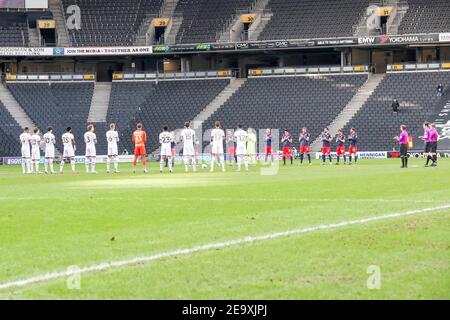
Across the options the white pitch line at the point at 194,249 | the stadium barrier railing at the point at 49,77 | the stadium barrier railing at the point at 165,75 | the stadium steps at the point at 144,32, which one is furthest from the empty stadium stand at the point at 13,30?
the white pitch line at the point at 194,249

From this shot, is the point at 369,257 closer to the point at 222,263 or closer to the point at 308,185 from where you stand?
the point at 222,263

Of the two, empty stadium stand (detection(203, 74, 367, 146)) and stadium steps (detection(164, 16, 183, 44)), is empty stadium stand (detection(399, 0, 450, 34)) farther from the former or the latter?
stadium steps (detection(164, 16, 183, 44))

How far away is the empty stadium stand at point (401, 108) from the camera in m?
64.9

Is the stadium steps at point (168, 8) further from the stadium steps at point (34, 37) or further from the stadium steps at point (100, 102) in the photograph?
the stadium steps at point (34, 37)

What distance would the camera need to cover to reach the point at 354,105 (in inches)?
2729

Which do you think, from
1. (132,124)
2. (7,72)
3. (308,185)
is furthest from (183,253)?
(7,72)

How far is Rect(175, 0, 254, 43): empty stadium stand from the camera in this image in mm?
75562

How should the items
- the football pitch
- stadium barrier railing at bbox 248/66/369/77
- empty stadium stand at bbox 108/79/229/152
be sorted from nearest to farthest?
the football pitch → empty stadium stand at bbox 108/79/229/152 → stadium barrier railing at bbox 248/66/369/77

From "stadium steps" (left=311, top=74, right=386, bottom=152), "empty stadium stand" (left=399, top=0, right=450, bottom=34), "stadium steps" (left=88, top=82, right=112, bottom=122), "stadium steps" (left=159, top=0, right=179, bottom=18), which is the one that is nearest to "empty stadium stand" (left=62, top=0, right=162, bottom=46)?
"stadium steps" (left=159, top=0, right=179, bottom=18)

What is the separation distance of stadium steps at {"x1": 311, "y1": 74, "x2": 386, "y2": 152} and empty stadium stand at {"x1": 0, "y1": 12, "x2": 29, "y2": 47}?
86.3 feet

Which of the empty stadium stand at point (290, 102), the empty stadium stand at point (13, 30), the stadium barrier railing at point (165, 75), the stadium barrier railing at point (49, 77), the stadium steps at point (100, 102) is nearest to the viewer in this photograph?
the empty stadium stand at point (290, 102)

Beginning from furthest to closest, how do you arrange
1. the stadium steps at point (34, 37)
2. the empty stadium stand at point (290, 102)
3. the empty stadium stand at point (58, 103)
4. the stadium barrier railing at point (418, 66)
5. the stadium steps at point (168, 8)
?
the stadium steps at point (168, 8), the stadium steps at point (34, 37), the stadium barrier railing at point (418, 66), the empty stadium stand at point (58, 103), the empty stadium stand at point (290, 102)

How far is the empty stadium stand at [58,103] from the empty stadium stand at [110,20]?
3.86 m
